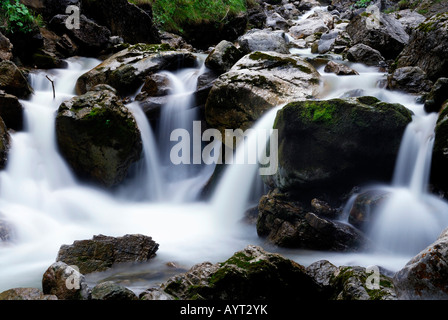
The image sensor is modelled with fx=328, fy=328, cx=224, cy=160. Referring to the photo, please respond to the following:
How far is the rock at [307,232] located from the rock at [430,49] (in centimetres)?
481

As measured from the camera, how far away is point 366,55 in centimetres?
1001

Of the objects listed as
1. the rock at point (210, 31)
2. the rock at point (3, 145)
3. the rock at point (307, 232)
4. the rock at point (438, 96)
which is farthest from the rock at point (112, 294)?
the rock at point (210, 31)

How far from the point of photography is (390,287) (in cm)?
252

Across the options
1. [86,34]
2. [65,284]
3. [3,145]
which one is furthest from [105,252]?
[86,34]

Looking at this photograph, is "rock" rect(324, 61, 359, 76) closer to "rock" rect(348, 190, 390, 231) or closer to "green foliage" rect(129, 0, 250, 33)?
"rock" rect(348, 190, 390, 231)

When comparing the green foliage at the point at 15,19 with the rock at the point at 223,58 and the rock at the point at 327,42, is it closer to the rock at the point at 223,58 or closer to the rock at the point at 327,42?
the rock at the point at 223,58

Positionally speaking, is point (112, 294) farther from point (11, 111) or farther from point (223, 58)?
point (223, 58)

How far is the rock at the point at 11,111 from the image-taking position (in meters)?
6.39

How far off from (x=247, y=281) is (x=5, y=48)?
914 centimetres

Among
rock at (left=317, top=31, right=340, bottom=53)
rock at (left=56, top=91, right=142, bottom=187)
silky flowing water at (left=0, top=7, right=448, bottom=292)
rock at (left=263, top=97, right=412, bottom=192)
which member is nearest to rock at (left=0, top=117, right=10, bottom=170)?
silky flowing water at (left=0, top=7, right=448, bottom=292)

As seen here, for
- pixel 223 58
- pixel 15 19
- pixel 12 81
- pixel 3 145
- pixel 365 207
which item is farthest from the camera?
pixel 15 19

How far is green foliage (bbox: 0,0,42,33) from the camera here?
8.95 meters

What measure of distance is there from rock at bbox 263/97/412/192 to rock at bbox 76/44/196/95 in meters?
5.28
